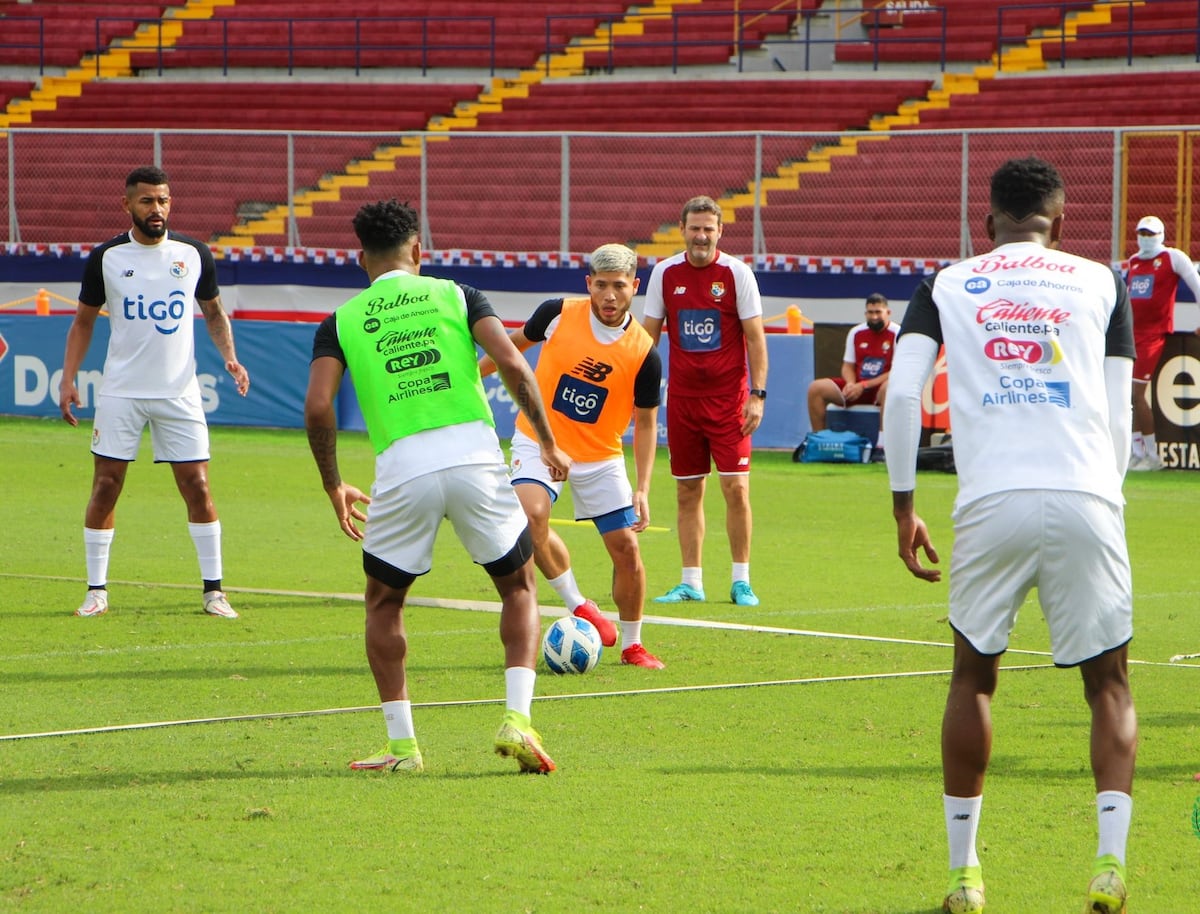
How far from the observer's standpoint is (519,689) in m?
6.29

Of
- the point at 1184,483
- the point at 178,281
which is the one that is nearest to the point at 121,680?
the point at 178,281

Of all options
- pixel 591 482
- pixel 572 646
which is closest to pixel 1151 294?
pixel 591 482

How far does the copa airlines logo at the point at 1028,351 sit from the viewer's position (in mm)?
4695

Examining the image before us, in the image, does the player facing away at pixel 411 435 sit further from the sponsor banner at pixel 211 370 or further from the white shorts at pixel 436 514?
the sponsor banner at pixel 211 370

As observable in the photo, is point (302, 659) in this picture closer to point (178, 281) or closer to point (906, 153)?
point (178, 281)

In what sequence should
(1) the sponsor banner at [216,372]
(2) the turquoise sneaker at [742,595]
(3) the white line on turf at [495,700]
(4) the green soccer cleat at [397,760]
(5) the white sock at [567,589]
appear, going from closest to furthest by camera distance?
(4) the green soccer cleat at [397,760] < (3) the white line on turf at [495,700] < (5) the white sock at [567,589] < (2) the turquoise sneaker at [742,595] < (1) the sponsor banner at [216,372]

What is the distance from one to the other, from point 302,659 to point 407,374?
285 centimetres

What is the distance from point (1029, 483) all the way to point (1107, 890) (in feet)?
3.43

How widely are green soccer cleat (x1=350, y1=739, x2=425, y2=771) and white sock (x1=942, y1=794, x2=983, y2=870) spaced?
219 cm

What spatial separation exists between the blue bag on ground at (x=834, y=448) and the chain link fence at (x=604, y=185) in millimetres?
5413

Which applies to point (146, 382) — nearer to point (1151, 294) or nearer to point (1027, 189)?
point (1027, 189)

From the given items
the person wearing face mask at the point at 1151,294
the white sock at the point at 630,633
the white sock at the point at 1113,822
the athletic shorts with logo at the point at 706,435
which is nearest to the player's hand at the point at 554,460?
the white sock at the point at 630,633

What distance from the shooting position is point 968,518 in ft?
15.5

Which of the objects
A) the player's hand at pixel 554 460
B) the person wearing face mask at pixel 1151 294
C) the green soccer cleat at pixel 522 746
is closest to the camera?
the green soccer cleat at pixel 522 746
